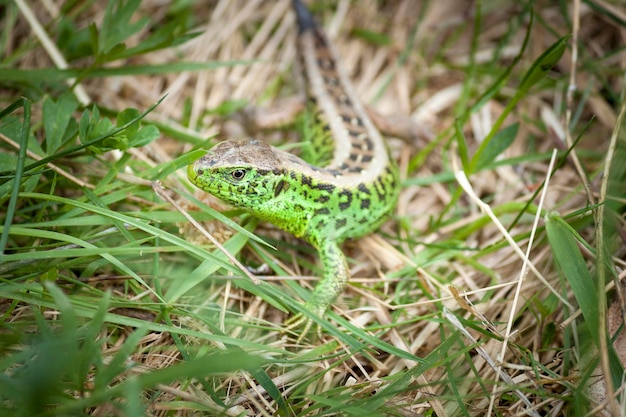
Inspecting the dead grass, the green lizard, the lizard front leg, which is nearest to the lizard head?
the green lizard

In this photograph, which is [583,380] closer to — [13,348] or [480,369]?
[480,369]

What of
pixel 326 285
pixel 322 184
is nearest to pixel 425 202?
pixel 322 184

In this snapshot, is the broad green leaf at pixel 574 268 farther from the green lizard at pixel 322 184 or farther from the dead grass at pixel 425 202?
the green lizard at pixel 322 184

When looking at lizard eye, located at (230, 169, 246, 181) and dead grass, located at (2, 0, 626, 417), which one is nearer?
dead grass, located at (2, 0, 626, 417)

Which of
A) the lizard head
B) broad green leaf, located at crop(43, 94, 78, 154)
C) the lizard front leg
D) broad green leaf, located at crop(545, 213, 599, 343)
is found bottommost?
the lizard front leg

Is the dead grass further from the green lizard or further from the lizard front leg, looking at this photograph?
the green lizard

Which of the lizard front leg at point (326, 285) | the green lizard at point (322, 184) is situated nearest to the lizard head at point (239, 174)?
the green lizard at point (322, 184)

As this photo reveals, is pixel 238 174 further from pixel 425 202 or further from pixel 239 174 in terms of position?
pixel 425 202
